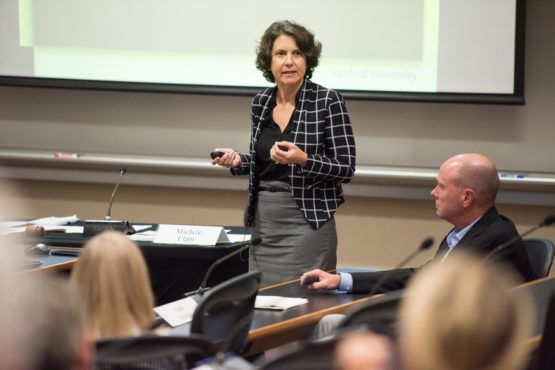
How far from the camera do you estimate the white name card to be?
434 centimetres

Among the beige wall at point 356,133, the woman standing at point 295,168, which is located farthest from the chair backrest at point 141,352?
the beige wall at point 356,133

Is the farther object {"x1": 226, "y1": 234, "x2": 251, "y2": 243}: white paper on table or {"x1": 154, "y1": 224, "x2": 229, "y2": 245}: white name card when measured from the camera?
{"x1": 226, "y1": 234, "x2": 251, "y2": 243}: white paper on table

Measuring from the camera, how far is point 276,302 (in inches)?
133

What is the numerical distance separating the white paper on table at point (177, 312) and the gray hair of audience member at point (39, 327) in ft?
5.18

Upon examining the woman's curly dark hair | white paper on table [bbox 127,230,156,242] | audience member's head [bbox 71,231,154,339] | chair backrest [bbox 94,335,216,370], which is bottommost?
white paper on table [bbox 127,230,156,242]

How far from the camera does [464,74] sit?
5887 millimetres

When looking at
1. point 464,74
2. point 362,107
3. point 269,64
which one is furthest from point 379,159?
point 269,64

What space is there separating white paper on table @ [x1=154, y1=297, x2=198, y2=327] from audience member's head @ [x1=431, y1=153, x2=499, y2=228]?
112cm

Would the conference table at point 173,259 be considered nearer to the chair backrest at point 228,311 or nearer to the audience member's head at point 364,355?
the chair backrest at point 228,311

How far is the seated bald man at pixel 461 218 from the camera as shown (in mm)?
3531

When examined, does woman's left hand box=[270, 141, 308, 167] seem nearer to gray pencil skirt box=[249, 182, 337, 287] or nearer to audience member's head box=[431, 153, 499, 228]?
gray pencil skirt box=[249, 182, 337, 287]

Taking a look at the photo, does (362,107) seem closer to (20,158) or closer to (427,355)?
(20,158)

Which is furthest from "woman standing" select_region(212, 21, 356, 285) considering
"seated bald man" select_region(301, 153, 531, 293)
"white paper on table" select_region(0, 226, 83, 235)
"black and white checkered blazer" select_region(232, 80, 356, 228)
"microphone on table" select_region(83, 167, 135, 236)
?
"white paper on table" select_region(0, 226, 83, 235)

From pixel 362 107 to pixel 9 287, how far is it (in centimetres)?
480
